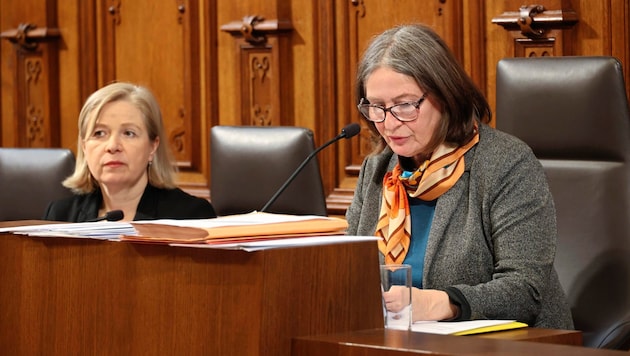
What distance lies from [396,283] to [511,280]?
558 mm

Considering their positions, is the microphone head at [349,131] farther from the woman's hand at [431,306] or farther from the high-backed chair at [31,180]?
the high-backed chair at [31,180]

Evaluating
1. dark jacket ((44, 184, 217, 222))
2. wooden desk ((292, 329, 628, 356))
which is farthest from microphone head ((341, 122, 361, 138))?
wooden desk ((292, 329, 628, 356))

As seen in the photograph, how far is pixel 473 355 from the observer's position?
1.31 meters

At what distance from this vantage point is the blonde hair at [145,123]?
338cm

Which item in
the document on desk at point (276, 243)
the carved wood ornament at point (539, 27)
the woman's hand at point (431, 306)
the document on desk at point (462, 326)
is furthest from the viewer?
the carved wood ornament at point (539, 27)

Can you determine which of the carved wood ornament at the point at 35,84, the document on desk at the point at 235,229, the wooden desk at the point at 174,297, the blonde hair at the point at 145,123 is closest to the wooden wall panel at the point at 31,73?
the carved wood ornament at the point at 35,84

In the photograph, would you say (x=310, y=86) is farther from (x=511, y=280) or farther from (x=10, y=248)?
(x=10, y=248)

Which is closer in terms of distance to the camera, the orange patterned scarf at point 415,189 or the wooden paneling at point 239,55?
the orange patterned scarf at point 415,189

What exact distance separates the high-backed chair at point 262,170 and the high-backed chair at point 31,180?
2.23ft

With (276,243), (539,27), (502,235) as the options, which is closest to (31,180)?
(539,27)

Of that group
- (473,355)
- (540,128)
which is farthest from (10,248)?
(540,128)

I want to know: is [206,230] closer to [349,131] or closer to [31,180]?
[349,131]

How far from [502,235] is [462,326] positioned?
430 mm

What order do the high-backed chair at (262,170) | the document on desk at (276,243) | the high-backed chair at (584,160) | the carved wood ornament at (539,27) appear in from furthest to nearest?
the carved wood ornament at (539,27) < the high-backed chair at (262,170) < the high-backed chair at (584,160) < the document on desk at (276,243)
